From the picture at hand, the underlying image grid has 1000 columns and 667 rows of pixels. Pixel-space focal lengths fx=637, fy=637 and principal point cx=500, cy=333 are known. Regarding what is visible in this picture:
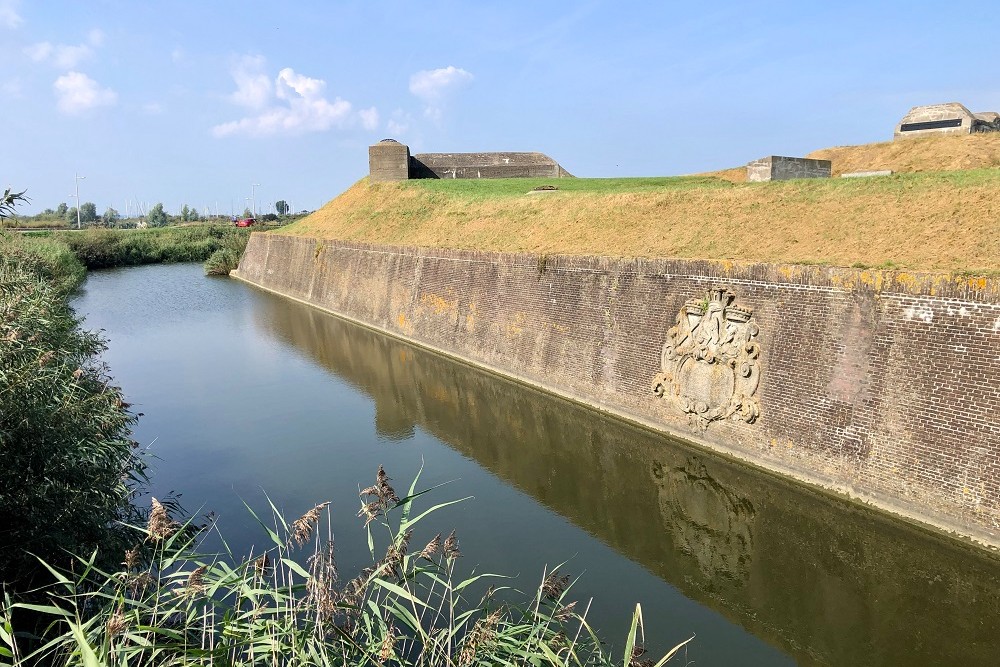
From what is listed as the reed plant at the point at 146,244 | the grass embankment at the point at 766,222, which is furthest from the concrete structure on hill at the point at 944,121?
the reed plant at the point at 146,244

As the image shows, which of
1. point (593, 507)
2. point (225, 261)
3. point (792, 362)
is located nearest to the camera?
point (593, 507)

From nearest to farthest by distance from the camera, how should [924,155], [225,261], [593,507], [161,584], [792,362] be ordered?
[161,584], [593,507], [792,362], [924,155], [225,261]

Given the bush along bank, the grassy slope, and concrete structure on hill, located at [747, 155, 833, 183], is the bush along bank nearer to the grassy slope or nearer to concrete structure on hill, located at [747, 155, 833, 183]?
the grassy slope

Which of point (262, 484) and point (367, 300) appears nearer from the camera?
point (262, 484)

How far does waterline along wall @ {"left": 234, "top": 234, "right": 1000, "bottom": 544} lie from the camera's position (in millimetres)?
7141

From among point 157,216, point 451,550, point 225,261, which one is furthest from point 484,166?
point 157,216

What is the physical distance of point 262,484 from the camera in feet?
30.2

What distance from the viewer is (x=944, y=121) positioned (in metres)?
17.3

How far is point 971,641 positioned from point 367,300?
19398 millimetres

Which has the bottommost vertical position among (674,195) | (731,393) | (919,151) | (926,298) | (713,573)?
(713,573)

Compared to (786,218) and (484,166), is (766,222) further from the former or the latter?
(484,166)

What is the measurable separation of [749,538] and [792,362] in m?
2.67

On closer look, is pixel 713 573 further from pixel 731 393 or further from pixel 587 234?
pixel 587 234

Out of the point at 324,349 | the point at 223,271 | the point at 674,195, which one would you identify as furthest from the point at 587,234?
the point at 223,271
